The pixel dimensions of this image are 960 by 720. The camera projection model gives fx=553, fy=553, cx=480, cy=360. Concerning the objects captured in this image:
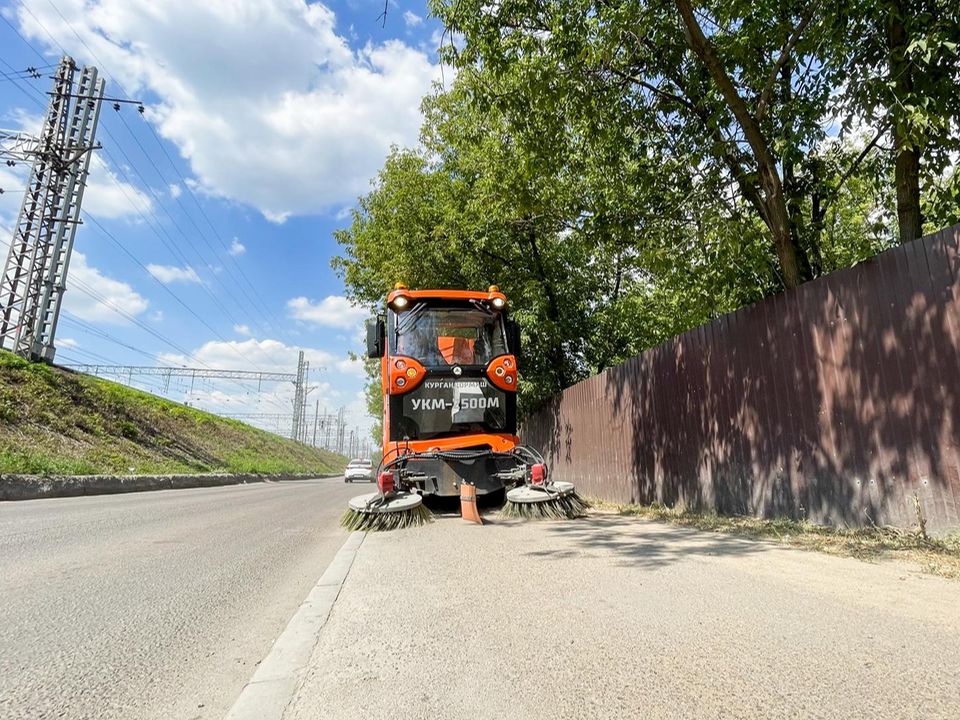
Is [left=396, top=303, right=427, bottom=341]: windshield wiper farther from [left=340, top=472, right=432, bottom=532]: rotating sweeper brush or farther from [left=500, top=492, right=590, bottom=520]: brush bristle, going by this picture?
[left=500, top=492, right=590, bottom=520]: brush bristle

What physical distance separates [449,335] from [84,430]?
16.5 m

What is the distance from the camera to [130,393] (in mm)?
26375

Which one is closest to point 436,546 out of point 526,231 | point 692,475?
point 692,475

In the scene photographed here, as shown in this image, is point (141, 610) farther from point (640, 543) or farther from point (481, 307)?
point (481, 307)

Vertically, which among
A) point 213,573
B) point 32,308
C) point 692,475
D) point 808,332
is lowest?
point 213,573

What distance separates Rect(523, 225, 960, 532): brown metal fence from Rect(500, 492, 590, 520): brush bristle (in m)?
2.01

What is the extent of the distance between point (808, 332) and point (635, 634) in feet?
14.8

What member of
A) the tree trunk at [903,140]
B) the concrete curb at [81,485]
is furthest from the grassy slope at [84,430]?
the tree trunk at [903,140]

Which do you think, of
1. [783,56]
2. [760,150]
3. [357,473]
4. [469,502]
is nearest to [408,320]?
[469,502]

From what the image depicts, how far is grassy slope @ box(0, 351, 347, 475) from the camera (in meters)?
14.9

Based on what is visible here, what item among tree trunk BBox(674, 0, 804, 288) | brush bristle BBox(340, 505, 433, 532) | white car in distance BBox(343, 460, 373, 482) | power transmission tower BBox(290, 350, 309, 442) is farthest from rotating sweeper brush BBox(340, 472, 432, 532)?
power transmission tower BBox(290, 350, 309, 442)

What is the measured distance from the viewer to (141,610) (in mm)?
3473

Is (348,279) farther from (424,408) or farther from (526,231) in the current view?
(424,408)

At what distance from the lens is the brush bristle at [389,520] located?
6.43 m
